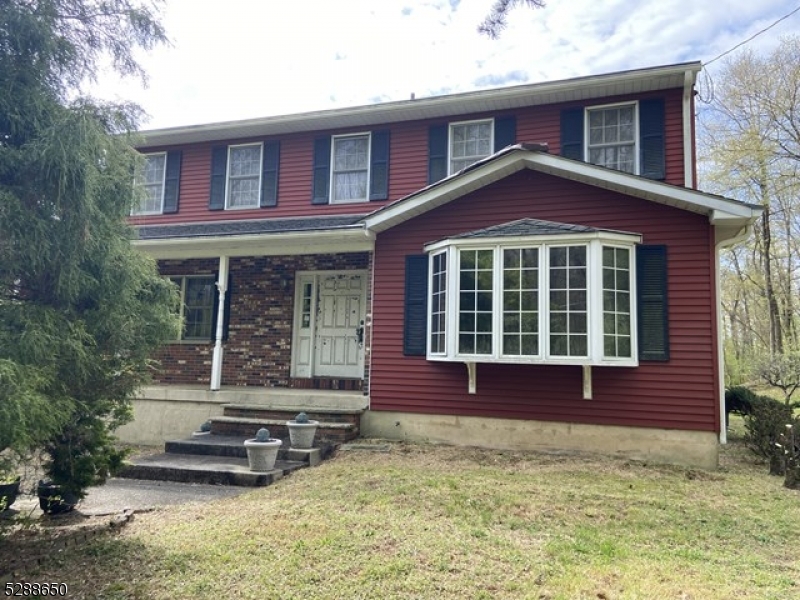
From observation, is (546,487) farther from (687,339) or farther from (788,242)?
(788,242)

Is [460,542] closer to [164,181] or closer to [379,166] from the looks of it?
[379,166]

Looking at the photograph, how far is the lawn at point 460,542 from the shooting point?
10.9 feet

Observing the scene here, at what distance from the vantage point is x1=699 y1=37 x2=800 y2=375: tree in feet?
57.7

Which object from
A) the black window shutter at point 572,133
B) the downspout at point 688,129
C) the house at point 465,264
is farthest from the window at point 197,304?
the downspout at point 688,129

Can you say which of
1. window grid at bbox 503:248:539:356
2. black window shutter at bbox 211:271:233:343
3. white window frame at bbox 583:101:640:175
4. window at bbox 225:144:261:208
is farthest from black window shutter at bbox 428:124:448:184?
black window shutter at bbox 211:271:233:343

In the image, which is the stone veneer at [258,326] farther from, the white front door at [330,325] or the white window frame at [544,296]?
the white window frame at [544,296]

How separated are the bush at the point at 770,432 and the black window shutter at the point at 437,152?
20.6 ft

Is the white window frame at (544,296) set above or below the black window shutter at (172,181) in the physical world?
below

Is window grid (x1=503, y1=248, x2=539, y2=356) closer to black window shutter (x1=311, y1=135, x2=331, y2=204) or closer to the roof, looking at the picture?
the roof

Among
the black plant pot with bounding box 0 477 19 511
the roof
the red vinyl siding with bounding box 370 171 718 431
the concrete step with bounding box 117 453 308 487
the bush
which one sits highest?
the roof

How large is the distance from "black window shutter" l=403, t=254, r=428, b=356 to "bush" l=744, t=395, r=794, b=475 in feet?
15.6

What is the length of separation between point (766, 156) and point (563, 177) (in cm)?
1434

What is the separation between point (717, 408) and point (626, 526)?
3233mm

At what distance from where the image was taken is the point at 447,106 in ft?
31.4
